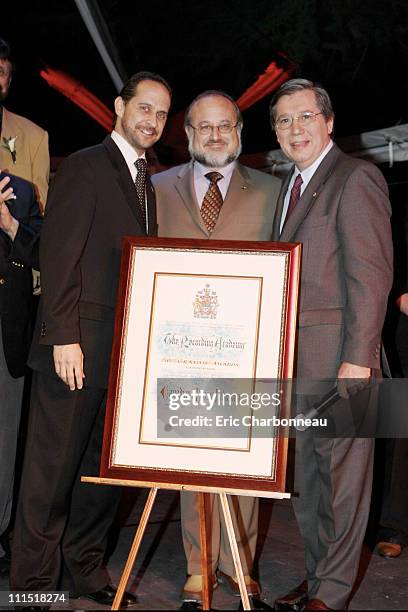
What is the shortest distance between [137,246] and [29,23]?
29.1 feet

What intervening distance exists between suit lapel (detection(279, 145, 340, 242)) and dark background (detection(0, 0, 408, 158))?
5.44 m

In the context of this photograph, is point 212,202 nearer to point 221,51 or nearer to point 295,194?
point 295,194

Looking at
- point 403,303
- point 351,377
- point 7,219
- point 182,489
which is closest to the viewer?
point 182,489

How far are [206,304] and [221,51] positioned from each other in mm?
8015

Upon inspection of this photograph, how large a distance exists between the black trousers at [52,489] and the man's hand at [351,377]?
2.87ft

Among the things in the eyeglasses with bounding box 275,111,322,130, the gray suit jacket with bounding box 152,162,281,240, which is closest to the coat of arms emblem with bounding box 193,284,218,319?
the gray suit jacket with bounding box 152,162,281,240

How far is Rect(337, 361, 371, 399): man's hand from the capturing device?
2.57 metres

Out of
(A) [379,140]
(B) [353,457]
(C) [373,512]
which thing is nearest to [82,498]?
(B) [353,457]

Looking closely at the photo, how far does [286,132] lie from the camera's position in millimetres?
2846

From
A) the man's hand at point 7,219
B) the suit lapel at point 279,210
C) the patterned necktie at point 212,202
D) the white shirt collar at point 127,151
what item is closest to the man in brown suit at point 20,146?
the man's hand at point 7,219

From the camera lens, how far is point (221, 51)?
382 inches

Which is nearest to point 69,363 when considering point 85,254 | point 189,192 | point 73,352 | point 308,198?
point 73,352

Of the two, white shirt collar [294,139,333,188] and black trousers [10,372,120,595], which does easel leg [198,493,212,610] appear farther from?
white shirt collar [294,139,333,188]

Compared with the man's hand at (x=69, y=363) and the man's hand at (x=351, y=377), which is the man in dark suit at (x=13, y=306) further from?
the man's hand at (x=351, y=377)
